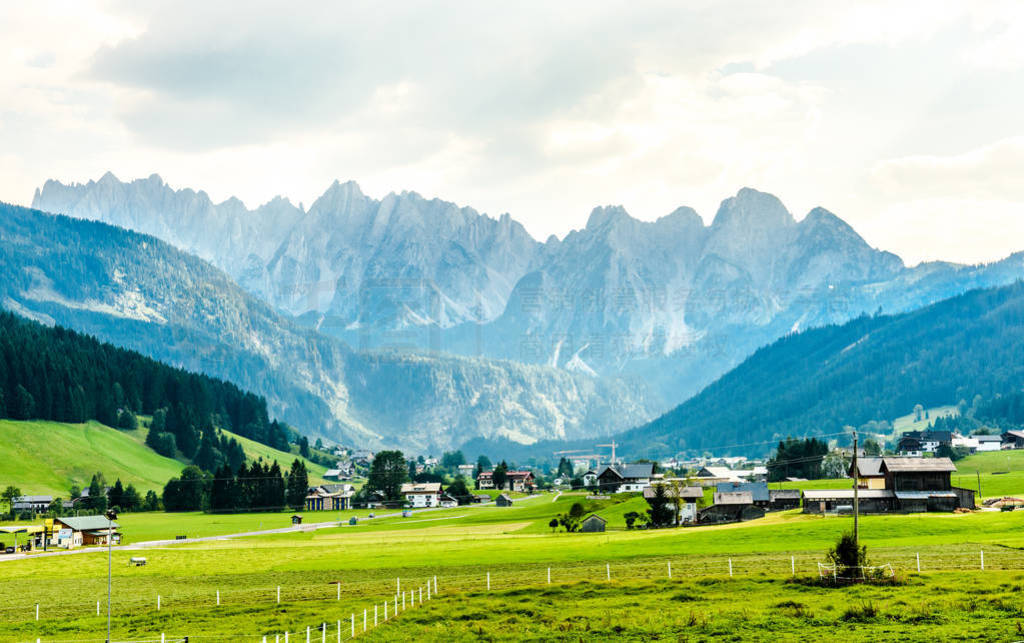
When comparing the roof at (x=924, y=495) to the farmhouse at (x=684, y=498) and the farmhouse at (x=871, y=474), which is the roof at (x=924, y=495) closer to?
the farmhouse at (x=871, y=474)

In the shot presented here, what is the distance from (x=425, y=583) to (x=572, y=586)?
13.7 meters

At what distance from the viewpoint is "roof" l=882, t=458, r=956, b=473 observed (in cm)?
12769

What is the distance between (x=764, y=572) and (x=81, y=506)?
512ft

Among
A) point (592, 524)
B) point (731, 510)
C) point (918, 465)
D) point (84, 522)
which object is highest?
point (918, 465)

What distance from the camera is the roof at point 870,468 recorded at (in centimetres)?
13538

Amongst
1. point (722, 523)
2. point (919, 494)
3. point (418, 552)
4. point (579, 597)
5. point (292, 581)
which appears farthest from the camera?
point (722, 523)

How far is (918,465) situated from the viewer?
12888 centimetres

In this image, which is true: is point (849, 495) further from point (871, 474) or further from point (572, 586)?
point (572, 586)

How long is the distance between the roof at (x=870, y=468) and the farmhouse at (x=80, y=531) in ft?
358

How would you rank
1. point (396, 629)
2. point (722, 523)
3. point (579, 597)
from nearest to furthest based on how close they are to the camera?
point (396, 629)
point (579, 597)
point (722, 523)

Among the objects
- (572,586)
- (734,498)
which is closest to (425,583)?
(572,586)

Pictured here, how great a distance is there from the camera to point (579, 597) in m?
64.9

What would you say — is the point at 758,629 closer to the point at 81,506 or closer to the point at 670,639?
the point at 670,639

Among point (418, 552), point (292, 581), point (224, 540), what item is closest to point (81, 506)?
point (224, 540)
